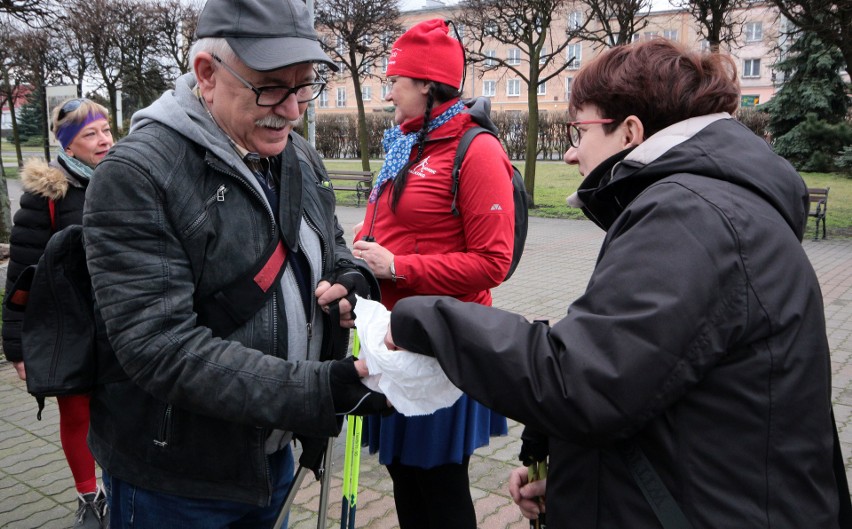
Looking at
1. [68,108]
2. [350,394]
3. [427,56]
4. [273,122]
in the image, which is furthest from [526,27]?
[350,394]

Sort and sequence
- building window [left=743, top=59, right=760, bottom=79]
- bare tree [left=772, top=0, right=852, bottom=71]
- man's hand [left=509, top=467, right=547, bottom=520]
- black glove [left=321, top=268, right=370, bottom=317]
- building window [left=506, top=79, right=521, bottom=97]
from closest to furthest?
man's hand [left=509, top=467, right=547, bottom=520], black glove [left=321, top=268, right=370, bottom=317], bare tree [left=772, top=0, right=852, bottom=71], building window [left=743, top=59, right=760, bottom=79], building window [left=506, top=79, right=521, bottom=97]

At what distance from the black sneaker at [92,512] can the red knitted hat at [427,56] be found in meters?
2.45

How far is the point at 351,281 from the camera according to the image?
6.76 feet

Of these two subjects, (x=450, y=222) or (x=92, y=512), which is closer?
(x=450, y=222)

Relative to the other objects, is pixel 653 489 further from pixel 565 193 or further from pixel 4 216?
pixel 565 193

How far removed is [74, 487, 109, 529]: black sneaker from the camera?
11.1 ft

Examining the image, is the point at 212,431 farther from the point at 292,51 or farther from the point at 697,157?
the point at 697,157

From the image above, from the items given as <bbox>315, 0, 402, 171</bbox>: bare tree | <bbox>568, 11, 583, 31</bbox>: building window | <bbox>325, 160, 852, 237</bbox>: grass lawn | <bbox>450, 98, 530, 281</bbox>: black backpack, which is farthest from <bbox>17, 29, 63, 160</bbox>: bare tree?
<bbox>450, 98, 530, 281</bbox>: black backpack

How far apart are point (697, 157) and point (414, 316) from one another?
25.1 inches

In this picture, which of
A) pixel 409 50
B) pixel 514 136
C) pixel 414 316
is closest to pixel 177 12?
pixel 514 136

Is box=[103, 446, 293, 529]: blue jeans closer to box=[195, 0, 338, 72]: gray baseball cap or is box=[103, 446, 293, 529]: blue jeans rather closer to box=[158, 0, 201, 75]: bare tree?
box=[195, 0, 338, 72]: gray baseball cap

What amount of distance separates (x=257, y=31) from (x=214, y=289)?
62cm

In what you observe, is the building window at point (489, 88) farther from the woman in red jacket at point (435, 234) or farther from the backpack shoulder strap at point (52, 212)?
the woman in red jacket at point (435, 234)

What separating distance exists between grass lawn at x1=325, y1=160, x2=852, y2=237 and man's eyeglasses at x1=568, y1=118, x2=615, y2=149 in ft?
42.6
